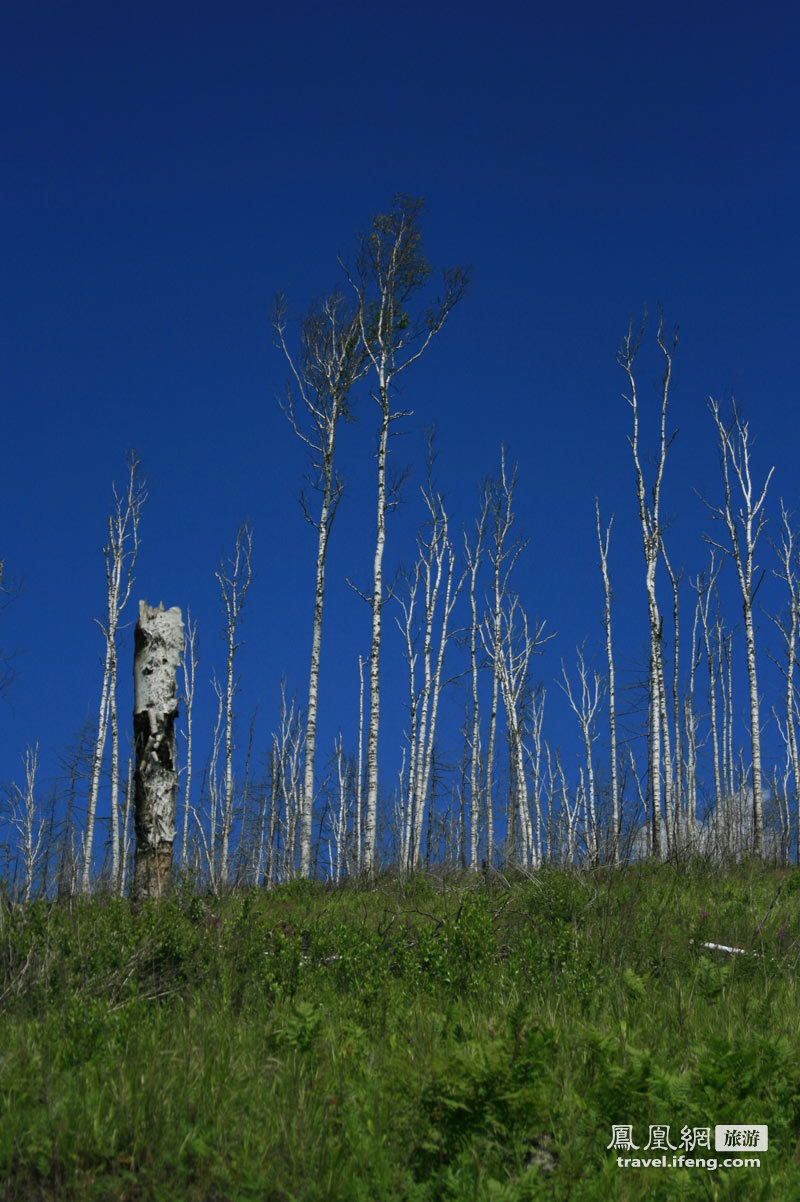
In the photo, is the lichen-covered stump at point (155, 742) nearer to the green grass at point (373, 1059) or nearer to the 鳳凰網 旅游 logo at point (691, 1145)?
the green grass at point (373, 1059)

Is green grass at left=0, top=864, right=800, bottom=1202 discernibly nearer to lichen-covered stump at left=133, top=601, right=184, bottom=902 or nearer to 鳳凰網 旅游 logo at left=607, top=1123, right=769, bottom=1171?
鳳凰網 旅游 logo at left=607, top=1123, right=769, bottom=1171

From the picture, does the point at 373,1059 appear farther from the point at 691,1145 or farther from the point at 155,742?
the point at 155,742

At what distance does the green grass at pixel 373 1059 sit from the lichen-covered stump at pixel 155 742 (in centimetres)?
85

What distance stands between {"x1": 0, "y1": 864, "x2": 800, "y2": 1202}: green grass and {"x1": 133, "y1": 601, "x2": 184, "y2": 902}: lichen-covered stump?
852 millimetres

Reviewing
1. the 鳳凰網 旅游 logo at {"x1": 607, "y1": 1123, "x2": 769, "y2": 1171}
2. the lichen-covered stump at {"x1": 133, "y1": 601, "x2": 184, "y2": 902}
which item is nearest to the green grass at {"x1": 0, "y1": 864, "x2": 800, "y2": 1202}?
the 鳳凰網 旅游 logo at {"x1": 607, "y1": 1123, "x2": 769, "y2": 1171}

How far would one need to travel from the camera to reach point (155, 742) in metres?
8.16

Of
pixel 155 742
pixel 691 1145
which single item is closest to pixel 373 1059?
pixel 691 1145

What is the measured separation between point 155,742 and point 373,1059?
4895 millimetres

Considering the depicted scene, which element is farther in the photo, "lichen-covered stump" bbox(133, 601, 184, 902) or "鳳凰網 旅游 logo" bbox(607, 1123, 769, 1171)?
"lichen-covered stump" bbox(133, 601, 184, 902)

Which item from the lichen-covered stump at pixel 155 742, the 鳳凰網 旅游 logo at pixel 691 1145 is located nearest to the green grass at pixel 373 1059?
the 鳳凰網 旅游 logo at pixel 691 1145

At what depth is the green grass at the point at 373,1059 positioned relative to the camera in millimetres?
2994

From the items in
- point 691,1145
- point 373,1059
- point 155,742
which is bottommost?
point 691,1145

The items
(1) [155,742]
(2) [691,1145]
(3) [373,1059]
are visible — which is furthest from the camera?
(1) [155,742]

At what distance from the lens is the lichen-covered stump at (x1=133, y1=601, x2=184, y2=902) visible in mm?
7875
